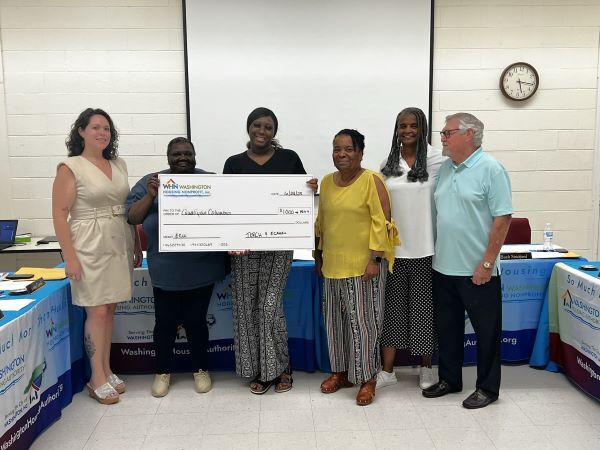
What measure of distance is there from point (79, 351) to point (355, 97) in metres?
3.01

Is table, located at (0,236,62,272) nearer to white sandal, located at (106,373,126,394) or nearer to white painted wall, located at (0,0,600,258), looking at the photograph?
white painted wall, located at (0,0,600,258)

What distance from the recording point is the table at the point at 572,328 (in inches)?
98.6

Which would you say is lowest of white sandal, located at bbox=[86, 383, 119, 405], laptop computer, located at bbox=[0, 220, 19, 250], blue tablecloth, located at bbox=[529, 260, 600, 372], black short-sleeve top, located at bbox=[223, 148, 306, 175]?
white sandal, located at bbox=[86, 383, 119, 405]

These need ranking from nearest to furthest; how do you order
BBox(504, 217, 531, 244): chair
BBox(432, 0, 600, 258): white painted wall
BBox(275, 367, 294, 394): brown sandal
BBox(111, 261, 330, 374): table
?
BBox(275, 367, 294, 394): brown sandal
BBox(111, 261, 330, 374): table
BBox(504, 217, 531, 244): chair
BBox(432, 0, 600, 258): white painted wall

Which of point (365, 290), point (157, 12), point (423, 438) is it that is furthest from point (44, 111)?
point (423, 438)

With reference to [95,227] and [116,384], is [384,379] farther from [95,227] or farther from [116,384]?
[95,227]

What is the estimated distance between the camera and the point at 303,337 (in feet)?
9.65

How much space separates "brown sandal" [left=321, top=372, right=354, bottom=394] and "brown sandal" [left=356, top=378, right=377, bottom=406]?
15 cm

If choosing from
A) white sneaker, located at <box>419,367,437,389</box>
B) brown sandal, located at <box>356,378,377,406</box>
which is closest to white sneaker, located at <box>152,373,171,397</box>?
brown sandal, located at <box>356,378,377,406</box>

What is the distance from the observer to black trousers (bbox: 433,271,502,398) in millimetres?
2393

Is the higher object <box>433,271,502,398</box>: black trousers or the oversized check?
the oversized check

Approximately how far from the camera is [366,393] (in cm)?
254

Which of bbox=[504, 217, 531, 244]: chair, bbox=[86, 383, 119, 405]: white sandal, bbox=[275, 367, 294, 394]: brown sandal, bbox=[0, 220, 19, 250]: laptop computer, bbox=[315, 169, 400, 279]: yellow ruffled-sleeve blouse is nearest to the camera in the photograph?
bbox=[315, 169, 400, 279]: yellow ruffled-sleeve blouse

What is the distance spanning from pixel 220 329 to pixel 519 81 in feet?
11.3
